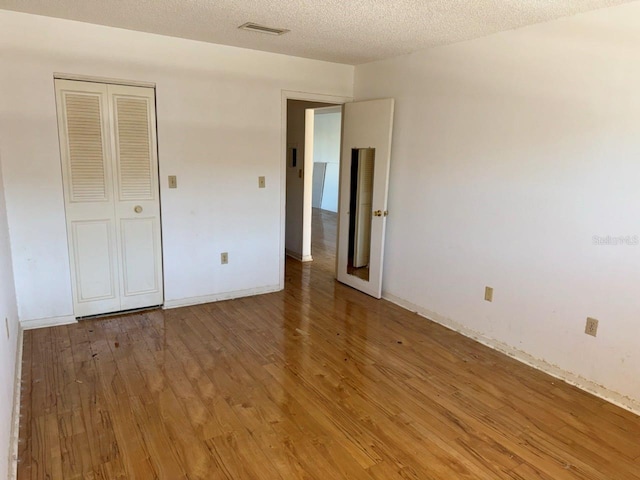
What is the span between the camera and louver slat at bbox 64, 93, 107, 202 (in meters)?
3.42

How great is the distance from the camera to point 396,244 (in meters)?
4.30

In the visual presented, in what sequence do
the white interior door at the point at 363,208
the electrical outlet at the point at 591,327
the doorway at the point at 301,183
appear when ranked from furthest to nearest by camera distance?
1. the doorway at the point at 301,183
2. the white interior door at the point at 363,208
3. the electrical outlet at the point at 591,327

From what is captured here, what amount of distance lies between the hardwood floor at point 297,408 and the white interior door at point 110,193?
0.32m

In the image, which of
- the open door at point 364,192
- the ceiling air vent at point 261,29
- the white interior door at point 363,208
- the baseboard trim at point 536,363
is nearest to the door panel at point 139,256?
the ceiling air vent at point 261,29

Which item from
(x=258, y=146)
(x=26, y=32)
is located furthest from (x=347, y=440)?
(x=26, y=32)

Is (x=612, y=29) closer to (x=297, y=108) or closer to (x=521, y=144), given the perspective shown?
(x=521, y=144)

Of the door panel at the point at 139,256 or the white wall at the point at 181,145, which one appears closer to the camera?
the white wall at the point at 181,145

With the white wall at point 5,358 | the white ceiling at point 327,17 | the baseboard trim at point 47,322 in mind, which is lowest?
the baseboard trim at point 47,322

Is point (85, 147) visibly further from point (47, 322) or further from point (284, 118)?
A: point (284, 118)

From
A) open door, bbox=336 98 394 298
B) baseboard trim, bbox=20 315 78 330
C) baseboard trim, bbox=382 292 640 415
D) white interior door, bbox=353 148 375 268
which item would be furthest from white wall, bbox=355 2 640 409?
baseboard trim, bbox=20 315 78 330

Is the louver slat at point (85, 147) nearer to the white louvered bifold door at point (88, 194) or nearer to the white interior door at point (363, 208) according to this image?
the white louvered bifold door at point (88, 194)

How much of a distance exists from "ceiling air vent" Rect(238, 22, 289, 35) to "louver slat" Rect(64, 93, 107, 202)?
133 centimetres

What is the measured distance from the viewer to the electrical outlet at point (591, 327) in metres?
2.76

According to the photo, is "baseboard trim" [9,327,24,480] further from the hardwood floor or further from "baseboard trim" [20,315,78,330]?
"baseboard trim" [20,315,78,330]
